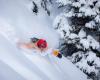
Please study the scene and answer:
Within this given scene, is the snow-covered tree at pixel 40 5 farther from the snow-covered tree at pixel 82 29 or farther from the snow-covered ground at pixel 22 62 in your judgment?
the snow-covered ground at pixel 22 62

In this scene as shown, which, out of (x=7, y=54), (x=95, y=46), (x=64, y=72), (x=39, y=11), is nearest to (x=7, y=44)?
(x=7, y=54)

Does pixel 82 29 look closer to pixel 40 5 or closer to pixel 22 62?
pixel 40 5

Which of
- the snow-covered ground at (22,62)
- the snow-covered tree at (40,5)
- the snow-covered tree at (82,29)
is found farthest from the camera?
the snow-covered tree at (82,29)

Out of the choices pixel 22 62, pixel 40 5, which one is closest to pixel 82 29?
pixel 40 5

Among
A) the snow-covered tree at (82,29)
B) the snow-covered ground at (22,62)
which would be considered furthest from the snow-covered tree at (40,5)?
the snow-covered ground at (22,62)

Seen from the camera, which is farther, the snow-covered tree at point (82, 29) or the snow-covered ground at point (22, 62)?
the snow-covered tree at point (82, 29)

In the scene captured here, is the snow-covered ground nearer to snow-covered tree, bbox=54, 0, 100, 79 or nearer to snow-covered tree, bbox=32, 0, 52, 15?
snow-covered tree, bbox=32, 0, 52, 15

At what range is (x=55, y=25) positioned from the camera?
5.48m

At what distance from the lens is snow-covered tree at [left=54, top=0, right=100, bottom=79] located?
5.21m

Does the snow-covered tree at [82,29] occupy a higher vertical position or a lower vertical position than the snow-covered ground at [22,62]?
higher

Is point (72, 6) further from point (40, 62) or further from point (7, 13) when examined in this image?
point (40, 62)

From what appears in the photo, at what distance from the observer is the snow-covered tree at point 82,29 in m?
5.21

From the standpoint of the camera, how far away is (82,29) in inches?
218

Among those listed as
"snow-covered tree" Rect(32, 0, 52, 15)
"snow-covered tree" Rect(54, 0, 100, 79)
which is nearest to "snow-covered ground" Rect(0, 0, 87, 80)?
"snow-covered tree" Rect(32, 0, 52, 15)
